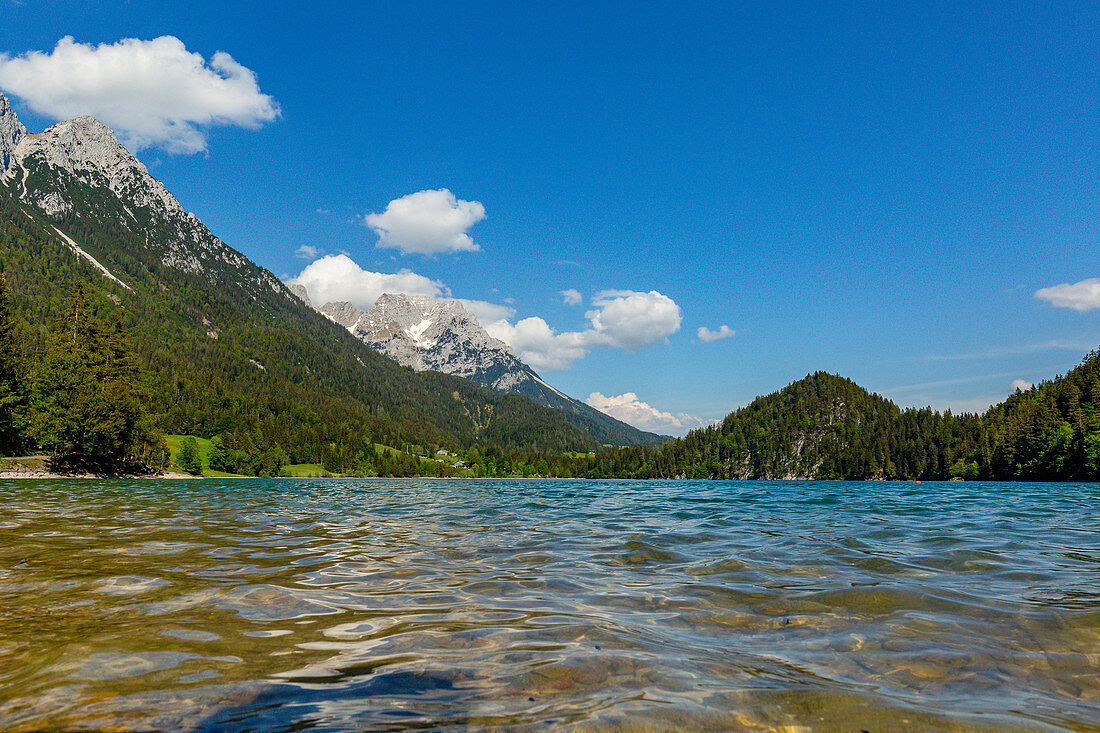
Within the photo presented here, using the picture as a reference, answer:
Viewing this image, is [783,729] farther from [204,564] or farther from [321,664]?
[204,564]

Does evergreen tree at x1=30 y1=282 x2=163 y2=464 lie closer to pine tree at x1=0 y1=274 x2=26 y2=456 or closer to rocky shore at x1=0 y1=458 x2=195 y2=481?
pine tree at x1=0 y1=274 x2=26 y2=456

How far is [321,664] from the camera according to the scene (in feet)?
19.8

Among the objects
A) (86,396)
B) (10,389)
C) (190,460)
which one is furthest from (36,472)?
(190,460)

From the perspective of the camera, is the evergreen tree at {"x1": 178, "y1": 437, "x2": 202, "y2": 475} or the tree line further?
the evergreen tree at {"x1": 178, "y1": 437, "x2": 202, "y2": 475}

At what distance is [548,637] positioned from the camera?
23.6ft

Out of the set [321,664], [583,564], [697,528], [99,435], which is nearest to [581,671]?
[321,664]

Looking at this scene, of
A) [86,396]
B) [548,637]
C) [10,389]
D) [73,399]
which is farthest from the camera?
[73,399]

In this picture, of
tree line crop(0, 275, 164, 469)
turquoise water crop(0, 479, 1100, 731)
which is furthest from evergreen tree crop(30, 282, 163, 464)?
turquoise water crop(0, 479, 1100, 731)

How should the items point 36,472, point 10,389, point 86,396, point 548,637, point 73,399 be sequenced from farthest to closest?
1. point 73,399
2. point 10,389
3. point 86,396
4. point 36,472
5. point 548,637

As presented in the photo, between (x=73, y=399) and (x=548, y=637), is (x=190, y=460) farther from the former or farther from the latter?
(x=548, y=637)

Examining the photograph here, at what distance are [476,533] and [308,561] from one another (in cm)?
755

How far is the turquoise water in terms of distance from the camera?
4793mm

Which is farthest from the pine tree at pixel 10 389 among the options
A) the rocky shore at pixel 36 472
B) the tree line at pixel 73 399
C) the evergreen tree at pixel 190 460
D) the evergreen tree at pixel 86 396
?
the evergreen tree at pixel 190 460

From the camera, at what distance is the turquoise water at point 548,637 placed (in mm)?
4793
